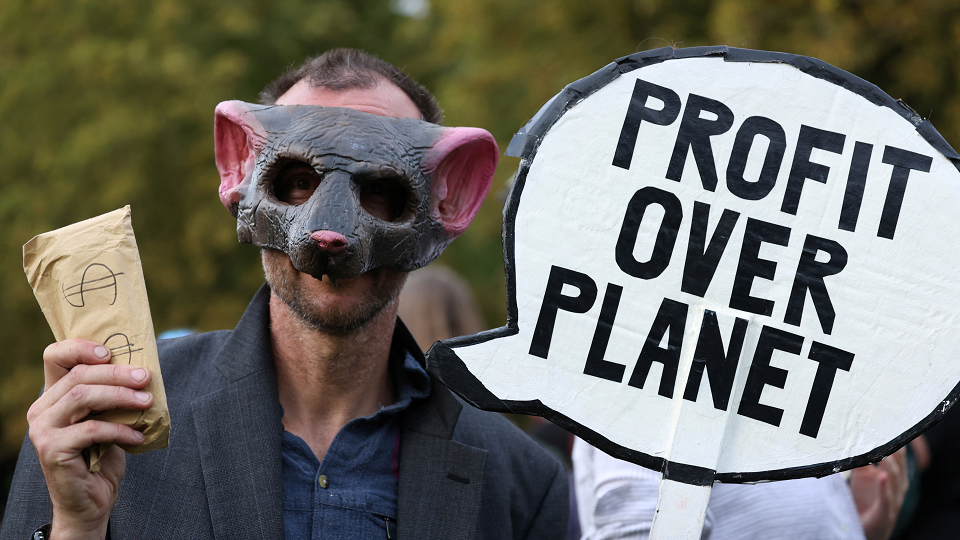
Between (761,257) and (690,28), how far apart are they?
3436 mm

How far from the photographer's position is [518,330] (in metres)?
1.78

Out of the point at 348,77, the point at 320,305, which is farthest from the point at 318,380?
the point at 348,77

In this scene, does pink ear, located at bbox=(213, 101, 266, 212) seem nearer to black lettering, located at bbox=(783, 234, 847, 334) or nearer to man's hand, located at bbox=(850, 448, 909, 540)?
black lettering, located at bbox=(783, 234, 847, 334)

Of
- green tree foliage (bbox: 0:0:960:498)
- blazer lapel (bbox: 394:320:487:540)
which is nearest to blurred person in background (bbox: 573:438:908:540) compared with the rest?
blazer lapel (bbox: 394:320:487:540)

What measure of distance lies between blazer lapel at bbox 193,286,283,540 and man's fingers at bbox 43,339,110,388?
0.40 metres

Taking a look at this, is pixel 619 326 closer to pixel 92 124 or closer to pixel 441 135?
pixel 441 135

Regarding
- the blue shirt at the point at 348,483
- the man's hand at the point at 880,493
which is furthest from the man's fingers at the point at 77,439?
the man's hand at the point at 880,493

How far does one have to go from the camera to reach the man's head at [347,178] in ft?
6.14

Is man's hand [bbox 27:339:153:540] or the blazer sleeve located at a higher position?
man's hand [bbox 27:339:153:540]

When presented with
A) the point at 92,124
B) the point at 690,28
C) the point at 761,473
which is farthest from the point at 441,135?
the point at 92,124

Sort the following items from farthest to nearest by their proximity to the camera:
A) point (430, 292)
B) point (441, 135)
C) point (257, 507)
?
1. point (430, 292)
2. point (441, 135)
3. point (257, 507)

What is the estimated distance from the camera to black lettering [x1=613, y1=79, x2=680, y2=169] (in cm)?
181

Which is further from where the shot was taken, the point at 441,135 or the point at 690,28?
the point at 690,28

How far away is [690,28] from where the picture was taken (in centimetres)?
494
